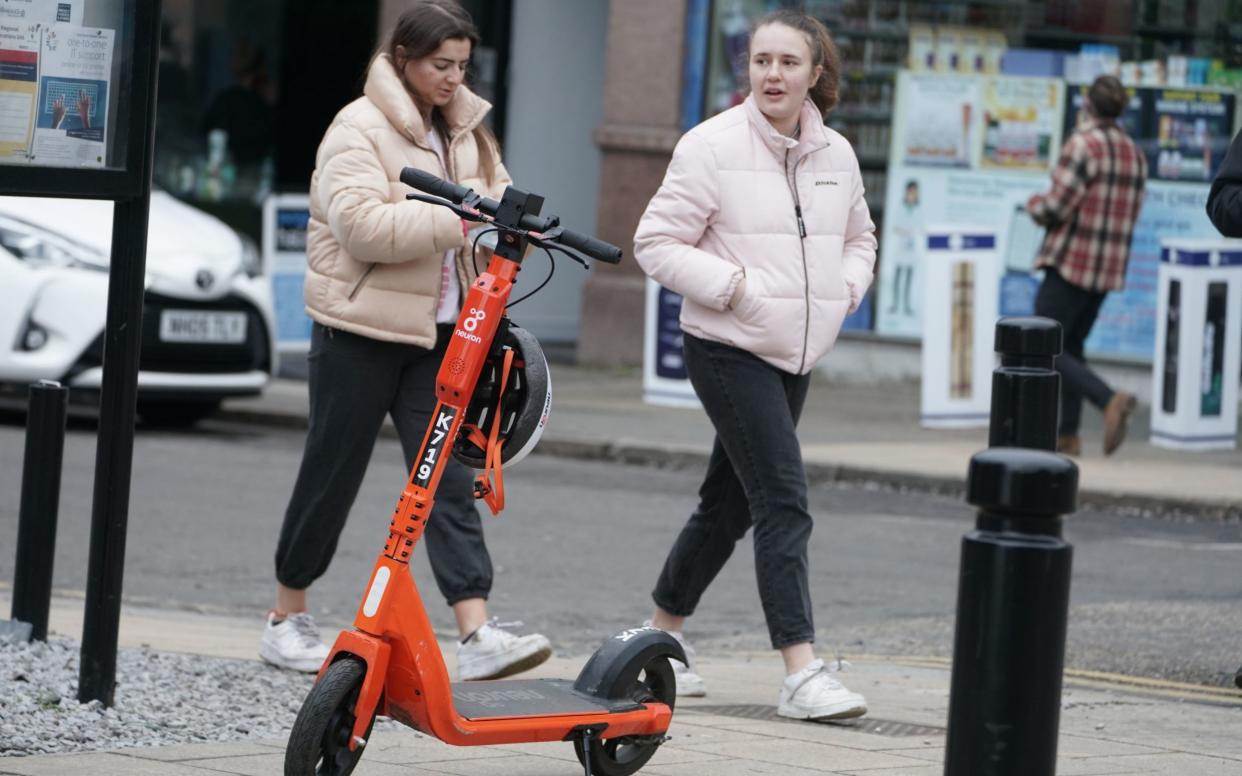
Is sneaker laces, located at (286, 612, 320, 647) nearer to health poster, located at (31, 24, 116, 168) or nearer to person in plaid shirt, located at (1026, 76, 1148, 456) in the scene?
health poster, located at (31, 24, 116, 168)

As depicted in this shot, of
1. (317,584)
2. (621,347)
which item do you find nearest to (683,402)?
(621,347)

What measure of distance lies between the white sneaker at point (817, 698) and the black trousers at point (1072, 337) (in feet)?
21.6

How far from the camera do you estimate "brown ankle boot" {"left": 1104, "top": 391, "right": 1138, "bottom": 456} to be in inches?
476

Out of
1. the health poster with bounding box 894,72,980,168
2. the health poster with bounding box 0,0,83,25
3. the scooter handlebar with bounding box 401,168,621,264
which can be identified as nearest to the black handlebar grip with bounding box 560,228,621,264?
the scooter handlebar with bounding box 401,168,621,264

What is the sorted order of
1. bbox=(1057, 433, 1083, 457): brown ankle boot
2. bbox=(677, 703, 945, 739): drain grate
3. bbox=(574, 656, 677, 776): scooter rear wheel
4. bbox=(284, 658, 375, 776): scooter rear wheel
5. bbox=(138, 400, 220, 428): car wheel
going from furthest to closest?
bbox=(138, 400, 220, 428): car wheel < bbox=(1057, 433, 1083, 457): brown ankle boot < bbox=(677, 703, 945, 739): drain grate < bbox=(574, 656, 677, 776): scooter rear wheel < bbox=(284, 658, 375, 776): scooter rear wheel

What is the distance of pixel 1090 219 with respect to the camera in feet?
40.5

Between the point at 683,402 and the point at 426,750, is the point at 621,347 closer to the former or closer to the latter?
the point at 683,402

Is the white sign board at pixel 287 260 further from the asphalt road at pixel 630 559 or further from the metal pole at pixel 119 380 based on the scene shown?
the metal pole at pixel 119 380

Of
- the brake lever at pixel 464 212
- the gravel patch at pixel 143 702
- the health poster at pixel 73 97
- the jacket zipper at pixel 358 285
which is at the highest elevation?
the health poster at pixel 73 97

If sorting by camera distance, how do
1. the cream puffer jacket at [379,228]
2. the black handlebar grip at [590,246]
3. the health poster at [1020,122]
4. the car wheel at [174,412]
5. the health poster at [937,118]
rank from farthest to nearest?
the health poster at [937,118]
the health poster at [1020,122]
the car wheel at [174,412]
the cream puffer jacket at [379,228]
the black handlebar grip at [590,246]

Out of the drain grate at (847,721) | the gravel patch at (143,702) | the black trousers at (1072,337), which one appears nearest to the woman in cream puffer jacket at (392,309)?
the gravel patch at (143,702)

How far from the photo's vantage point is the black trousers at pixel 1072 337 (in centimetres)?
1205

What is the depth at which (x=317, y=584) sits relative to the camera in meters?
8.41

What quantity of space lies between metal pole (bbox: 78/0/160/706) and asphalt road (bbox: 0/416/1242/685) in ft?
7.20
